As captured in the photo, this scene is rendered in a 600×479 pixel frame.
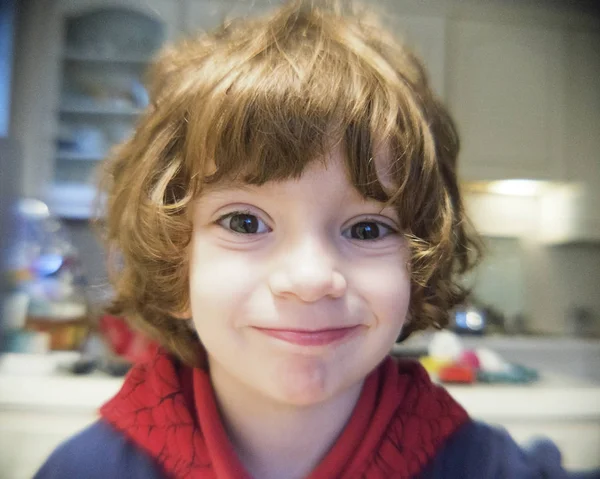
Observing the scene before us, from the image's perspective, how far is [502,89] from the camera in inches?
28.6

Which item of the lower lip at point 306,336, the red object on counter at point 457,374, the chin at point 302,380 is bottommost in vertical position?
the red object on counter at point 457,374

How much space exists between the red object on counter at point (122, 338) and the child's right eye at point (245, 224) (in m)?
0.25

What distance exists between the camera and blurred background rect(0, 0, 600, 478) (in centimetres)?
50

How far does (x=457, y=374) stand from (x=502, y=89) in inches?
18.8

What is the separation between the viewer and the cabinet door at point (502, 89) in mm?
643

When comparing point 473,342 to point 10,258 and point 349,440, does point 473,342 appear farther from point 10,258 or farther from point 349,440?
point 10,258

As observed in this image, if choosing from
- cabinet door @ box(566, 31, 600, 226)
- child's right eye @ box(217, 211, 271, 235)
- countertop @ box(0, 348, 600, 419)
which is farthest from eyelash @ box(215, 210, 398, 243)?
cabinet door @ box(566, 31, 600, 226)

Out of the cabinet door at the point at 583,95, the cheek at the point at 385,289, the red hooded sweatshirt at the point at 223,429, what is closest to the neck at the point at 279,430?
the red hooded sweatshirt at the point at 223,429

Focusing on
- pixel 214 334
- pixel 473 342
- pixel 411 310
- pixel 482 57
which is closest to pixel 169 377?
pixel 214 334

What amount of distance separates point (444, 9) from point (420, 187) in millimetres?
338

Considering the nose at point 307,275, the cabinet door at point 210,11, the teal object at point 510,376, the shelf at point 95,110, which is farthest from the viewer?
the shelf at point 95,110

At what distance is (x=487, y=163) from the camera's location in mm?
769

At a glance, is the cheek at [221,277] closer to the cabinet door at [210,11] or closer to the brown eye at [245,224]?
the brown eye at [245,224]

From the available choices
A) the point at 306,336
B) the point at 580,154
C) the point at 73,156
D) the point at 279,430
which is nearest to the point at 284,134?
the point at 306,336
